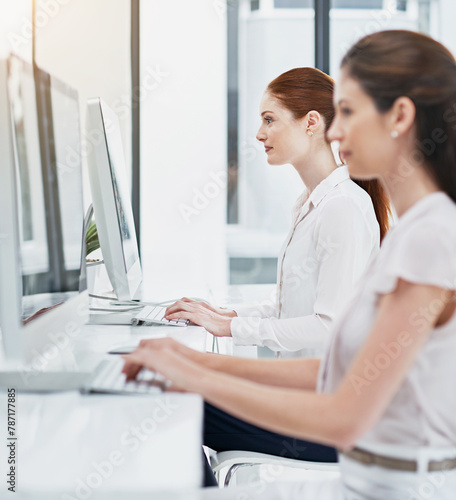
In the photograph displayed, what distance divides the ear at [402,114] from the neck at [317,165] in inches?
31.4

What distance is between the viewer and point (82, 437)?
77 cm

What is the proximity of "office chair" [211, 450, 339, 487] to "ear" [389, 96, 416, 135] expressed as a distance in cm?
76

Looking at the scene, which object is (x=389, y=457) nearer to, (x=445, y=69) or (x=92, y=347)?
(x=445, y=69)

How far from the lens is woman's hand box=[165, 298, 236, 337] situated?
4.76ft

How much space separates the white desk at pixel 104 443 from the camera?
0.67 metres

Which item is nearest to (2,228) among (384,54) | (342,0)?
(384,54)

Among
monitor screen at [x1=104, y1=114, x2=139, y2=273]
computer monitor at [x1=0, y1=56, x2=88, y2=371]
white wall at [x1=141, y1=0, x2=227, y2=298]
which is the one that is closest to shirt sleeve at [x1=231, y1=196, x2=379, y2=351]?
monitor screen at [x1=104, y1=114, x2=139, y2=273]

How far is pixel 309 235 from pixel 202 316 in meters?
0.34

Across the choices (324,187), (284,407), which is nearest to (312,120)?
(324,187)

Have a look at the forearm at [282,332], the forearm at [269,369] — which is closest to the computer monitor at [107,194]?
the forearm at [282,332]

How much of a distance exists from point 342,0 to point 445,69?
475 cm

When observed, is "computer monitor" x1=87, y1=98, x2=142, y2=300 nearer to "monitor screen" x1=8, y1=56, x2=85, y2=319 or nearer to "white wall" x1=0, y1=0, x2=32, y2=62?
"monitor screen" x1=8, y1=56, x2=85, y2=319

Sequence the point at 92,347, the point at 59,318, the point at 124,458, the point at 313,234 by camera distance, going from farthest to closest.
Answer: the point at 313,234
the point at 92,347
the point at 59,318
the point at 124,458

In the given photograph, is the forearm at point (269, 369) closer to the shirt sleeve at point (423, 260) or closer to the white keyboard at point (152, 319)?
the shirt sleeve at point (423, 260)
